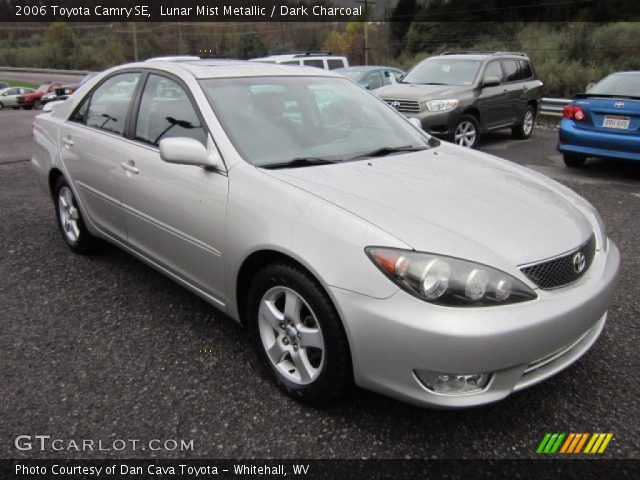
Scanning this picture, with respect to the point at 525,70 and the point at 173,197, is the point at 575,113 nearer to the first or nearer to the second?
the point at 525,70

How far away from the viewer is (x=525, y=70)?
10789mm

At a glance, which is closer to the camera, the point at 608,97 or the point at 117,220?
the point at 117,220

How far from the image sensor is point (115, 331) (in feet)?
10.6

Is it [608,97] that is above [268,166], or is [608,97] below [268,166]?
above

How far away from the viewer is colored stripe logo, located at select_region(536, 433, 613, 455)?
225 cm

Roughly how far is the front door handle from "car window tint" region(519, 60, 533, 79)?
30.5 feet

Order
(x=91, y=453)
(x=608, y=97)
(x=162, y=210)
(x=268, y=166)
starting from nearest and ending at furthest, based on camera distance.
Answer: (x=91, y=453) → (x=268, y=166) → (x=162, y=210) → (x=608, y=97)

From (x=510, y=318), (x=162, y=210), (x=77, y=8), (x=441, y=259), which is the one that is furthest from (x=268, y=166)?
(x=77, y=8)

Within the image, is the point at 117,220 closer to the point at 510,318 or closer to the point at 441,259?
the point at 441,259

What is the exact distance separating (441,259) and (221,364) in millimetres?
1431

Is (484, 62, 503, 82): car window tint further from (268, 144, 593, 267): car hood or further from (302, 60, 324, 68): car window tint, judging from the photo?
(268, 144, 593, 267): car hood

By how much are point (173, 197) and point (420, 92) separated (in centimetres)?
668

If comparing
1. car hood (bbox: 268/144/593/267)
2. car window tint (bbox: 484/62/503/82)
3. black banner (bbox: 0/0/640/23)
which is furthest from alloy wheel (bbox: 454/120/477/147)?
black banner (bbox: 0/0/640/23)

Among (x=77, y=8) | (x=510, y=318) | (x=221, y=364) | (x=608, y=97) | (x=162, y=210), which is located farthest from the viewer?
(x=77, y=8)
